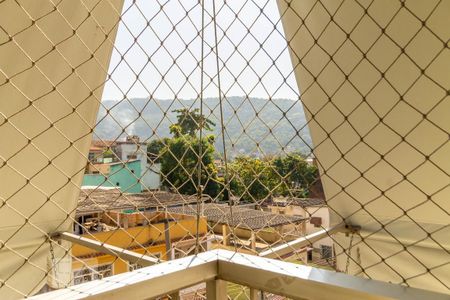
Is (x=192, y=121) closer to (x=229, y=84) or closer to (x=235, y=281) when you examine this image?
(x=229, y=84)

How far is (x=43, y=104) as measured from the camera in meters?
0.93

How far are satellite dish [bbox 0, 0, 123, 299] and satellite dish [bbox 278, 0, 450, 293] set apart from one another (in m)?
0.53

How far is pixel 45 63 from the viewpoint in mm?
895

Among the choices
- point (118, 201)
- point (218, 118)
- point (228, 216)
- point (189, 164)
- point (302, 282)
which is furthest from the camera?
point (118, 201)

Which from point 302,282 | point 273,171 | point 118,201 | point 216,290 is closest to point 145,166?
point 273,171

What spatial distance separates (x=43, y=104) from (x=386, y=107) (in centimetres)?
88

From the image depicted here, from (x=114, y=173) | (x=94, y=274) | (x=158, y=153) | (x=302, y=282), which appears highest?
(x=158, y=153)

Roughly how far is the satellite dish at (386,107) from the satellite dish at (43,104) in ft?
1.73

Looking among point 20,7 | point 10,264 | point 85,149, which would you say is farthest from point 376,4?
point 10,264

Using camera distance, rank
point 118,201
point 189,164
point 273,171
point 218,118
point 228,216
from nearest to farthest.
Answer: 1. point 218,118
2. point 228,216
3. point 273,171
4. point 189,164
5. point 118,201

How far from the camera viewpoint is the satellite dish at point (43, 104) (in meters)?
0.82

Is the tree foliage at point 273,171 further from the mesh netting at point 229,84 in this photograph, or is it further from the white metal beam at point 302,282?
the white metal beam at point 302,282

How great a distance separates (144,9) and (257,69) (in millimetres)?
313

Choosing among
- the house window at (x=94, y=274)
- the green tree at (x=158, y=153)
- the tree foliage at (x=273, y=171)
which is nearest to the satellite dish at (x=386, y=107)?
the tree foliage at (x=273, y=171)
